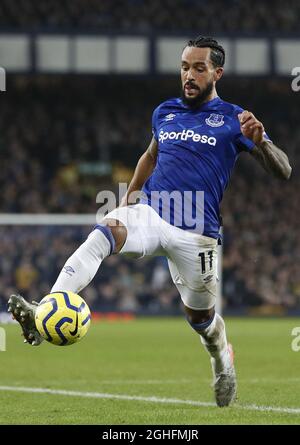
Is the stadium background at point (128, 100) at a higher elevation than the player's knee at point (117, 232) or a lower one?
lower

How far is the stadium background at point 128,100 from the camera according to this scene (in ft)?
89.9

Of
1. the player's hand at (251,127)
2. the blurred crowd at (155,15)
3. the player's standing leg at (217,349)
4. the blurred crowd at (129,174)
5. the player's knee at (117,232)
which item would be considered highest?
the player's hand at (251,127)

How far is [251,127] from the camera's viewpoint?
689 centimetres

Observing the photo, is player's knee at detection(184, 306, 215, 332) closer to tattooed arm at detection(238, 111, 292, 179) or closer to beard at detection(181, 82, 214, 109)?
tattooed arm at detection(238, 111, 292, 179)

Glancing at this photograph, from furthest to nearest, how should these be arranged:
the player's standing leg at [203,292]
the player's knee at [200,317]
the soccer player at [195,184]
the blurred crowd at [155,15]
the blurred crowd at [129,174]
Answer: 1. the blurred crowd at [155,15]
2. the blurred crowd at [129,174]
3. the player's knee at [200,317]
4. the player's standing leg at [203,292]
5. the soccer player at [195,184]

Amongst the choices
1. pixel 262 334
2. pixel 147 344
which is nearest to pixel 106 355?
pixel 147 344

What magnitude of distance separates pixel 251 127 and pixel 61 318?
187 centimetres

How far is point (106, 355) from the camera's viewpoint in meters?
14.2

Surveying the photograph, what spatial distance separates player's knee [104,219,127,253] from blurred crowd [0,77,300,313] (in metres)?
13.9

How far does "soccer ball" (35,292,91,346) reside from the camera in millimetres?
6410

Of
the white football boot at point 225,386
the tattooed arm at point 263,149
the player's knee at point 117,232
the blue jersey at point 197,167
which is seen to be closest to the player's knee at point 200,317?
the white football boot at point 225,386

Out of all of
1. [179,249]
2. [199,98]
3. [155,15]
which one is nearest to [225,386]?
[179,249]

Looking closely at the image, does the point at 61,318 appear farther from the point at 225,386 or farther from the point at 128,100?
the point at 128,100

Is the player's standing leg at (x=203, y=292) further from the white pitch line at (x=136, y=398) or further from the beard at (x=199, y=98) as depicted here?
the beard at (x=199, y=98)
